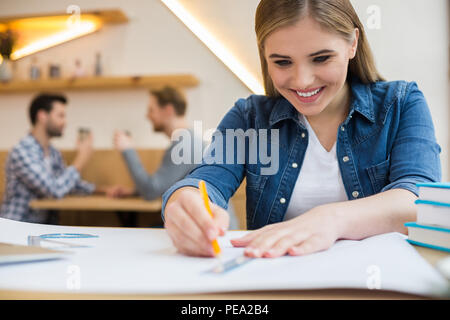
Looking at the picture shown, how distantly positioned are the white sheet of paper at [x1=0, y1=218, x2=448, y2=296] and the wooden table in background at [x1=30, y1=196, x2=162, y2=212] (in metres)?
1.28

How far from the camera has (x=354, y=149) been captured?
64cm

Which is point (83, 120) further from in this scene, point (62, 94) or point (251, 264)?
point (251, 264)

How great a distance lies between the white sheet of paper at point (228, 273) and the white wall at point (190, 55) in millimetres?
417

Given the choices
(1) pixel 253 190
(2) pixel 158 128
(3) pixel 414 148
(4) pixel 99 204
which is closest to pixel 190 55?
(2) pixel 158 128

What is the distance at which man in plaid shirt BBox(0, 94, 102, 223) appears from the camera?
1.71 m

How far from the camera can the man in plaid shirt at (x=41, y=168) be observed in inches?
67.2

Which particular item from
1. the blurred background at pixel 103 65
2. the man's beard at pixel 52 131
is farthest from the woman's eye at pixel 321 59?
the man's beard at pixel 52 131

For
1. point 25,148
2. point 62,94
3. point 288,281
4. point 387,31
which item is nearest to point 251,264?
point 288,281

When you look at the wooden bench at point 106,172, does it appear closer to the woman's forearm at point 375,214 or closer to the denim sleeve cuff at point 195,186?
the denim sleeve cuff at point 195,186

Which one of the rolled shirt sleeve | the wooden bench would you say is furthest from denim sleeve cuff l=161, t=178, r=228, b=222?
the wooden bench

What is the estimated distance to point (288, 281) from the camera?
0.85 feet

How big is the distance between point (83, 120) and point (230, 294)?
7.00 ft

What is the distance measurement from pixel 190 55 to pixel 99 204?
760mm

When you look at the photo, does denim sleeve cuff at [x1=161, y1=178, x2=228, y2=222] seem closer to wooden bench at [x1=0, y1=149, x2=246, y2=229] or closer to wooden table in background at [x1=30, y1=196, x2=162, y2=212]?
wooden table in background at [x1=30, y1=196, x2=162, y2=212]
